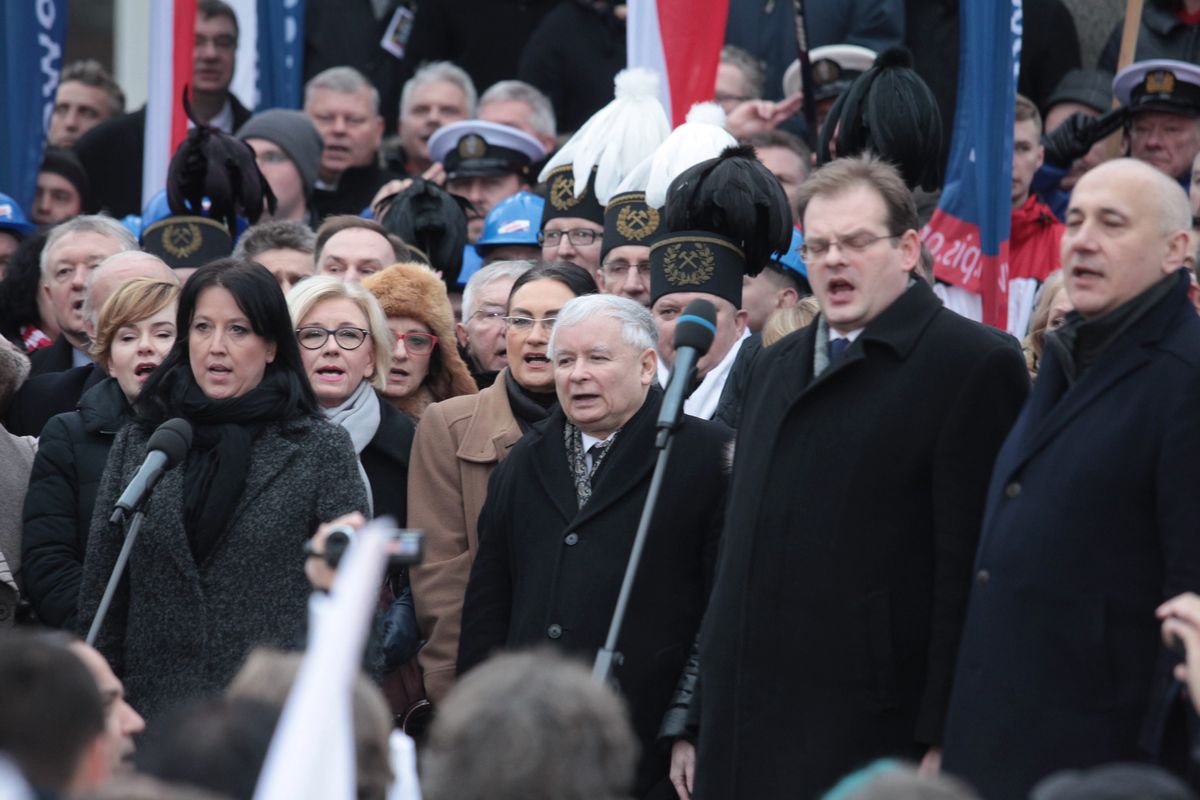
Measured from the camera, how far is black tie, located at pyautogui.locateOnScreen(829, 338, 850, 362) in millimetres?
Result: 5773

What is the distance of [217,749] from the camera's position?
353cm

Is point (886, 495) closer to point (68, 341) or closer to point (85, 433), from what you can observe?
point (85, 433)

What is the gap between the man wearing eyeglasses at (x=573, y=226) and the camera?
881 centimetres

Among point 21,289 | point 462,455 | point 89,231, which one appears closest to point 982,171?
point 462,455

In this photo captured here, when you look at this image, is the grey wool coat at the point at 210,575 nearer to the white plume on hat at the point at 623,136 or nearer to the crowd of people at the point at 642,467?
the crowd of people at the point at 642,467

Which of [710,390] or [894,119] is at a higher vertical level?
[894,119]

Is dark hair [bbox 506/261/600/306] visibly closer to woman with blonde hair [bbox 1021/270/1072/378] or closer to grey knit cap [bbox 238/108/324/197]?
woman with blonde hair [bbox 1021/270/1072/378]

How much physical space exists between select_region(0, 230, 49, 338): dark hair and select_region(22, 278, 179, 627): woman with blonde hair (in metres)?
1.53

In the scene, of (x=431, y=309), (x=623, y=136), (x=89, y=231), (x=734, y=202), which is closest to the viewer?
(x=734, y=202)

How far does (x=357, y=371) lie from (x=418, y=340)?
1.93ft

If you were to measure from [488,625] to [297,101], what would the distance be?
5427 millimetres

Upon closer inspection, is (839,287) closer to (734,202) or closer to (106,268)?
(734,202)

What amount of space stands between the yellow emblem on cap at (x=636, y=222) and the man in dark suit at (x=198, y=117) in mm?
3294

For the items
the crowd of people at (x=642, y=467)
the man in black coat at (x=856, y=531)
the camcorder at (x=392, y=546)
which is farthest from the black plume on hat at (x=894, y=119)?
the camcorder at (x=392, y=546)
